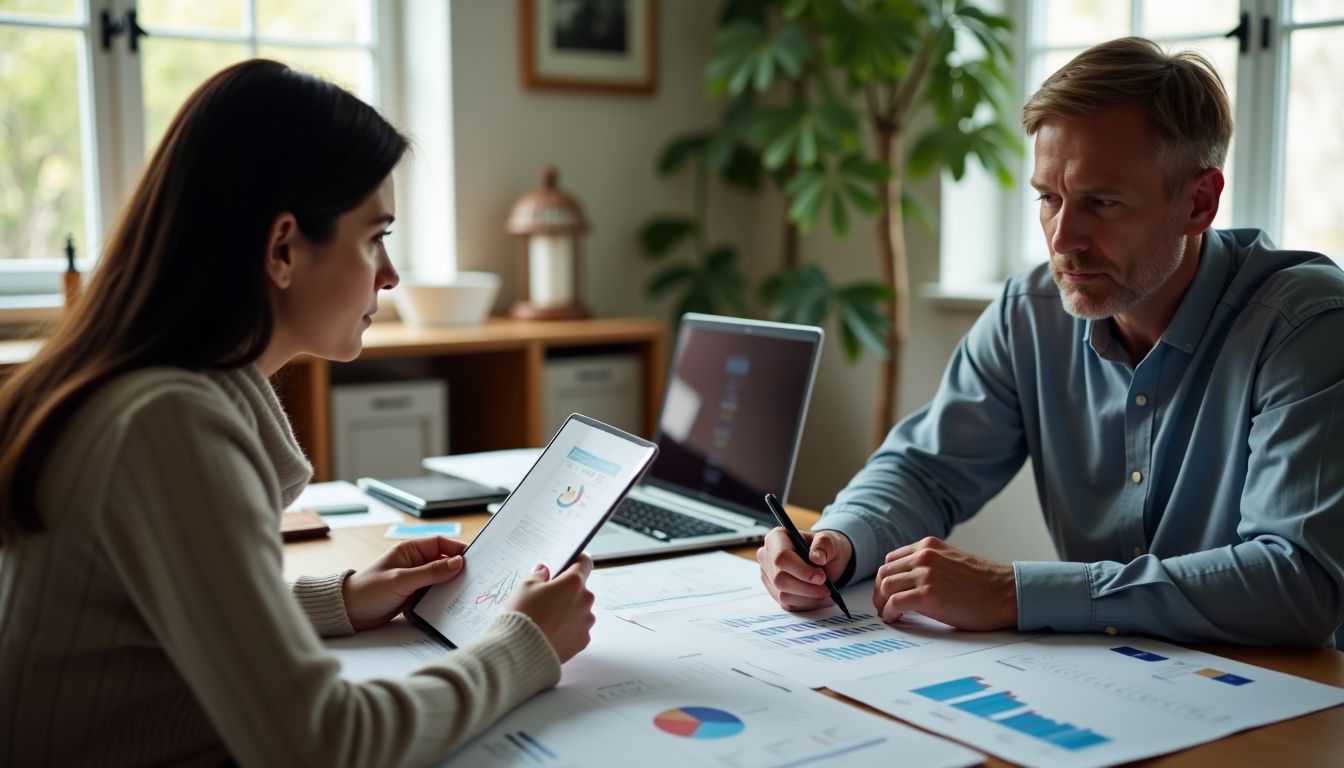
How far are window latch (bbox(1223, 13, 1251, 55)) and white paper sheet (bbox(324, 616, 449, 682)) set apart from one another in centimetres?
236

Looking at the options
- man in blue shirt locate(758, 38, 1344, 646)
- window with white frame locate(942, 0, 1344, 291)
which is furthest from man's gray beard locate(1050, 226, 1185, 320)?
window with white frame locate(942, 0, 1344, 291)

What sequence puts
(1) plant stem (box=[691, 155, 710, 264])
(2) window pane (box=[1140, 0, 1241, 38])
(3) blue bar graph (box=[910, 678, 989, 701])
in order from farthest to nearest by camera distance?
(1) plant stem (box=[691, 155, 710, 264]) < (2) window pane (box=[1140, 0, 1241, 38]) < (3) blue bar graph (box=[910, 678, 989, 701])

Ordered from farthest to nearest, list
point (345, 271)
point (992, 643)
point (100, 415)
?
point (992, 643) < point (345, 271) < point (100, 415)

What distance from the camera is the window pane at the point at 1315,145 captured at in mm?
2787

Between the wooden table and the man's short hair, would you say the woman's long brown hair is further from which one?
the man's short hair

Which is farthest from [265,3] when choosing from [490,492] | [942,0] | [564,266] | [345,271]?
[345,271]

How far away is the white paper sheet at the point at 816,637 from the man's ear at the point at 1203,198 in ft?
1.95

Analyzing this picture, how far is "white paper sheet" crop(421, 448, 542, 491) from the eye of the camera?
2092 millimetres

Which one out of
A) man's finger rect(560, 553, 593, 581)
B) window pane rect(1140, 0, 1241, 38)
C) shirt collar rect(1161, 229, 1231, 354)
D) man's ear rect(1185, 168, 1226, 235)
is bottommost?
man's finger rect(560, 553, 593, 581)

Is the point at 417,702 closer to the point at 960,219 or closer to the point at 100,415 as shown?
the point at 100,415

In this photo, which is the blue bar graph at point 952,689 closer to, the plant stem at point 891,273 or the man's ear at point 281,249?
the man's ear at point 281,249

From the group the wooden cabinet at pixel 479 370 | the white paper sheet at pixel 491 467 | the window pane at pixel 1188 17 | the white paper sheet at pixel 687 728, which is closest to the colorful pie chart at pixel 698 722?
the white paper sheet at pixel 687 728

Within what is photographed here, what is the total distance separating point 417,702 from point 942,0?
8.56 ft

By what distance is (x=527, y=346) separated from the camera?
324 cm
